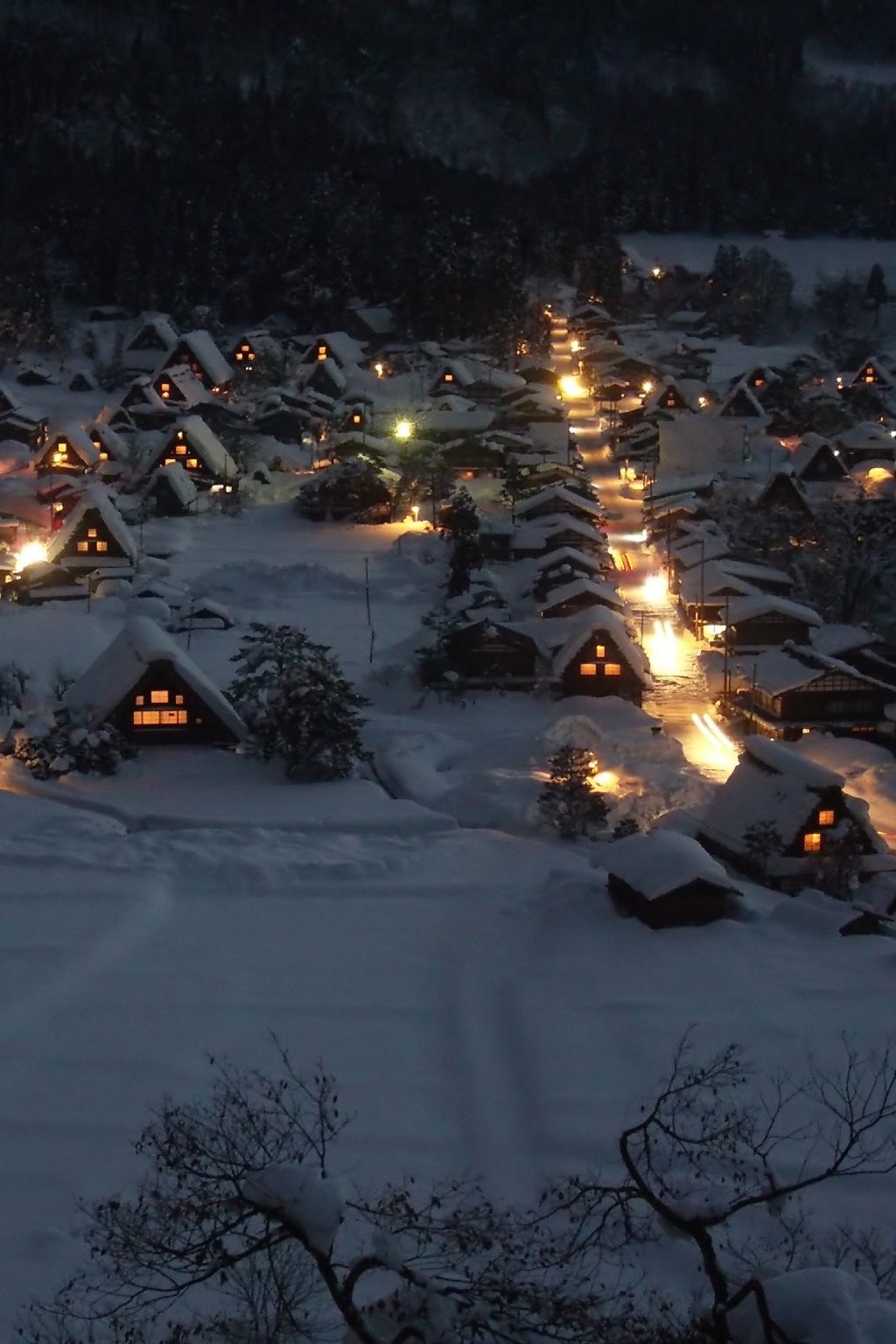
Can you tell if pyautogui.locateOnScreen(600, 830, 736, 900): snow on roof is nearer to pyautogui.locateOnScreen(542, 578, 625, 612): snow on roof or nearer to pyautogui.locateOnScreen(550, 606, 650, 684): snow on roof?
pyautogui.locateOnScreen(550, 606, 650, 684): snow on roof

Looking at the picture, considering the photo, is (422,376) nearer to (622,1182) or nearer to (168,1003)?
(168,1003)

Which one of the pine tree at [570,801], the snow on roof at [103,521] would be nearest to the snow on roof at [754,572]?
the pine tree at [570,801]

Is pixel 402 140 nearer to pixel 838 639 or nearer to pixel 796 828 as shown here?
pixel 838 639

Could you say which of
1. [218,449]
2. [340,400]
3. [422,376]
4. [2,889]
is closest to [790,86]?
[422,376]

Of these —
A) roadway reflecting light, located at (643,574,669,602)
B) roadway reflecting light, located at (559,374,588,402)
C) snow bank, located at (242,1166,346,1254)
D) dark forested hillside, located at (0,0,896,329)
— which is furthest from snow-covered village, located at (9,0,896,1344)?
dark forested hillside, located at (0,0,896,329)

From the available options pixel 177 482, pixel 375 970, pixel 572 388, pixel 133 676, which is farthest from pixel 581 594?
pixel 572 388

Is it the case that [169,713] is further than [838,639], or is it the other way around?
[838,639]

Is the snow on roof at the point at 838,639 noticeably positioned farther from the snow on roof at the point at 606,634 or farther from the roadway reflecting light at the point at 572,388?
the roadway reflecting light at the point at 572,388
